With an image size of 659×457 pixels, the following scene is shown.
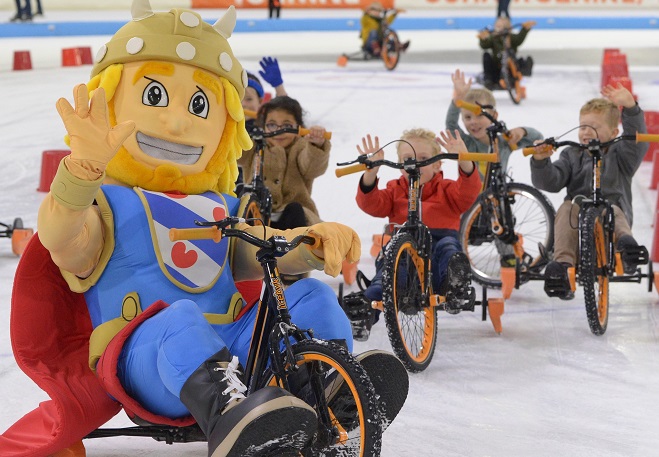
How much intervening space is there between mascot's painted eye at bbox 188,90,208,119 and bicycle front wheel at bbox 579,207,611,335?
1928 millimetres

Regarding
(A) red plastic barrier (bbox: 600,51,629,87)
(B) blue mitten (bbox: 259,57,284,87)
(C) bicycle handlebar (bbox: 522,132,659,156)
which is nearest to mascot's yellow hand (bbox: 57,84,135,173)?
(C) bicycle handlebar (bbox: 522,132,659,156)

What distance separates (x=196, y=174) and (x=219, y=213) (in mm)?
145

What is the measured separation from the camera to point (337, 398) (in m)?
2.94

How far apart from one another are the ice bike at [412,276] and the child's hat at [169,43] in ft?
2.93

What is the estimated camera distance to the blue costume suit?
3.02 meters

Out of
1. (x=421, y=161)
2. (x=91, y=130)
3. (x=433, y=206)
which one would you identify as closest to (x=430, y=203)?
(x=433, y=206)

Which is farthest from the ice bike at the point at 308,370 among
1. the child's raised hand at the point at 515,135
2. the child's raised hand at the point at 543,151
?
the child's raised hand at the point at 515,135

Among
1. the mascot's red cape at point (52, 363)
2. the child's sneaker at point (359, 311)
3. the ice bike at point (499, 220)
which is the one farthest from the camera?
the ice bike at point (499, 220)

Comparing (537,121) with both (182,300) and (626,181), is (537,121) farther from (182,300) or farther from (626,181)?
(182,300)

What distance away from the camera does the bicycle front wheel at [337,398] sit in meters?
2.78

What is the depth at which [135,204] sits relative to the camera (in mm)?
3264

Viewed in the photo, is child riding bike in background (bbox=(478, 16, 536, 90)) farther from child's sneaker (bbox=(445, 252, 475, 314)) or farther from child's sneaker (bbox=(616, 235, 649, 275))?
child's sneaker (bbox=(445, 252, 475, 314))

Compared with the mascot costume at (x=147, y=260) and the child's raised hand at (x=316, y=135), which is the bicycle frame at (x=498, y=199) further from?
the mascot costume at (x=147, y=260)

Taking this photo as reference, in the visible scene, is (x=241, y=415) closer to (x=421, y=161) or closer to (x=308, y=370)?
(x=308, y=370)
